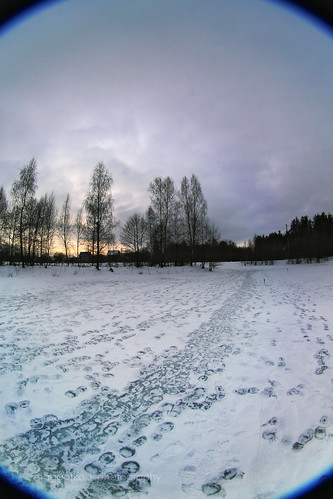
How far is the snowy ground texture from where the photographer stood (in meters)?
1.97

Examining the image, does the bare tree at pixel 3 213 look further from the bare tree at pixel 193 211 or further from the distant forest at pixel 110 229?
the bare tree at pixel 193 211

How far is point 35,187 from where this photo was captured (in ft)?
80.0

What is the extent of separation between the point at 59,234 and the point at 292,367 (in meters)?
39.5

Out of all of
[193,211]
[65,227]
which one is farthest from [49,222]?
[193,211]

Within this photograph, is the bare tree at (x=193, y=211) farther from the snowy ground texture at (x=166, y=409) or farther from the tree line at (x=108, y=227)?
the snowy ground texture at (x=166, y=409)

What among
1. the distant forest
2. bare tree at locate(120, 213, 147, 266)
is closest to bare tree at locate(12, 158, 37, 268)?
the distant forest

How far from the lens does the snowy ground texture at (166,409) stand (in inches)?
77.5

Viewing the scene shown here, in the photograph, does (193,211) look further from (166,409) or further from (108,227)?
(166,409)

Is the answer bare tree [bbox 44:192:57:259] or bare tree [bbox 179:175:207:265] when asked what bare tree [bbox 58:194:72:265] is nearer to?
bare tree [bbox 44:192:57:259]

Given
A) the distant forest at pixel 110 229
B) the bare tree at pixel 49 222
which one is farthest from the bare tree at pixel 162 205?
the bare tree at pixel 49 222

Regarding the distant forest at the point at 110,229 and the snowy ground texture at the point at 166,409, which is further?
the distant forest at the point at 110,229

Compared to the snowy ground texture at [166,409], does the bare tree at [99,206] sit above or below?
above

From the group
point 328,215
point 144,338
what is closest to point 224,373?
point 144,338

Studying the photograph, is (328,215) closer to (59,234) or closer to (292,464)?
(59,234)
